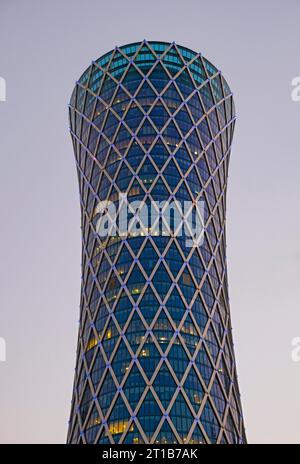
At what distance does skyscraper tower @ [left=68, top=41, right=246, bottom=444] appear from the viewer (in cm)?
10406

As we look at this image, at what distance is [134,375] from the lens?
10488cm

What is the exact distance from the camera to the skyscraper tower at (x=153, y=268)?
104 metres

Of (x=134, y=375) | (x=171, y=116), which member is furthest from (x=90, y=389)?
(x=171, y=116)

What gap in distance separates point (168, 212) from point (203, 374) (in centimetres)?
2827

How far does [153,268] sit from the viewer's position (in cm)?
11181

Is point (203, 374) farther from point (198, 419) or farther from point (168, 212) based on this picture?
point (168, 212)

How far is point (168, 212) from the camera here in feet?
388

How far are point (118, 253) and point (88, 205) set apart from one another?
512 inches
